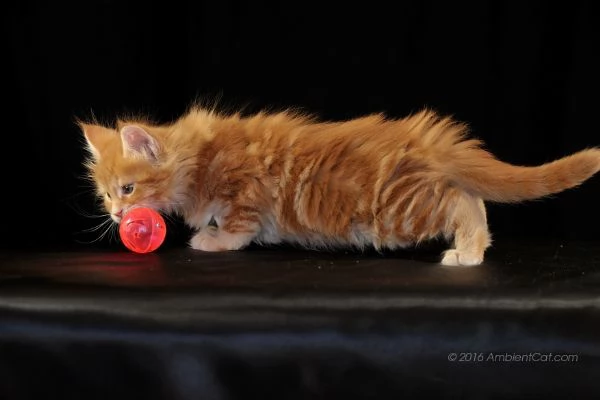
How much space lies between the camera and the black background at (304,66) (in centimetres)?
222

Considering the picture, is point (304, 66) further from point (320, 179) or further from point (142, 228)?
point (142, 228)

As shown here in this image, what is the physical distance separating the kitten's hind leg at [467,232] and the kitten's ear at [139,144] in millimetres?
752

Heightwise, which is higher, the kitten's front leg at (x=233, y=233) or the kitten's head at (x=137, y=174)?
the kitten's head at (x=137, y=174)

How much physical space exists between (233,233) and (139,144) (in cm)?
32

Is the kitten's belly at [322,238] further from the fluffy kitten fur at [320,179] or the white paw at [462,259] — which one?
the white paw at [462,259]

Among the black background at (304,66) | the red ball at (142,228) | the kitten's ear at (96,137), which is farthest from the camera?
the black background at (304,66)

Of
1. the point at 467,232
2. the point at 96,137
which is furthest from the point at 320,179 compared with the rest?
the point at 96,137

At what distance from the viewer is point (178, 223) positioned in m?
2.27

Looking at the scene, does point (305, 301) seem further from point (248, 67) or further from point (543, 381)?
point (248, 67)

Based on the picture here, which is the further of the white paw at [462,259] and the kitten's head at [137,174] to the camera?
the kitten's head at [137,174]

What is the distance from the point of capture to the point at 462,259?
1.62 metres

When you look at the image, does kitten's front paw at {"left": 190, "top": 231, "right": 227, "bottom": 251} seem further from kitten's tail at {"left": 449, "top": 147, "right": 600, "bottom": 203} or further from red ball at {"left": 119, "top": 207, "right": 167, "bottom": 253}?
kitten's tail at {"left": 449, "top": 147, "right": 600, "bottom": 203}

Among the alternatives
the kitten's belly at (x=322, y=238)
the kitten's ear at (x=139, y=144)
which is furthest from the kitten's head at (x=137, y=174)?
the kitten's belly at (x=322, y=238)

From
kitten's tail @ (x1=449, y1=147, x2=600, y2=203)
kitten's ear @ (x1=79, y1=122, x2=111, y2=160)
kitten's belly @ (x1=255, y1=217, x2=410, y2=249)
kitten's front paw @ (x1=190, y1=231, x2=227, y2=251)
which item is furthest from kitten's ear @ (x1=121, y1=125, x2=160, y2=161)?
kitten's tail @ (x1=449, y1=147, x2=600, y2=203)
